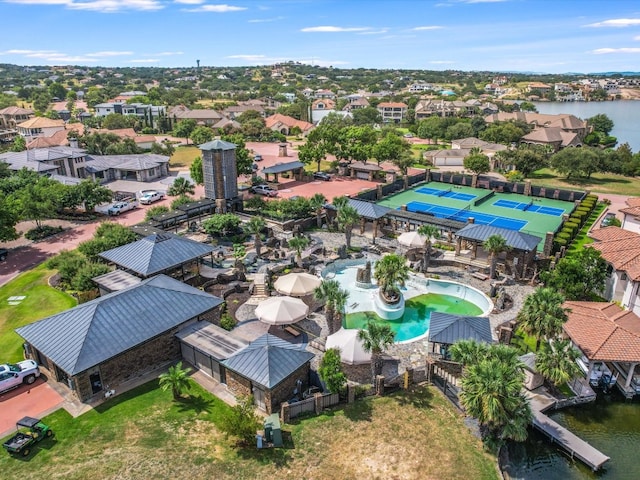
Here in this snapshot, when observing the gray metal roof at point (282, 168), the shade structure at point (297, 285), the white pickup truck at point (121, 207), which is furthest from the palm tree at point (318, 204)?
the white pickup truck at point (121, 207)

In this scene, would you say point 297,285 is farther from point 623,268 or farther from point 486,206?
point 486,206

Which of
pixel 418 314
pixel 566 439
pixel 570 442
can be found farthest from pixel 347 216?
pixel 570 442

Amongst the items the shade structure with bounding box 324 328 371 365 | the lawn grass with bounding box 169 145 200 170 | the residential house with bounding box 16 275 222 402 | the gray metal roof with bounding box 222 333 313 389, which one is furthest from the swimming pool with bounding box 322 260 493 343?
the lawn grass with bounding box 169 145 200 170

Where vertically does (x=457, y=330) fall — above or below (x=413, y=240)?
above

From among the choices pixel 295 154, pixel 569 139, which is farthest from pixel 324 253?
pixel 569 139

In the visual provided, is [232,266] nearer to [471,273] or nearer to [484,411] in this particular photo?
[471,273]

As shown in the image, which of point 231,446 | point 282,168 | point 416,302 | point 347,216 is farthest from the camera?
point 282,168
